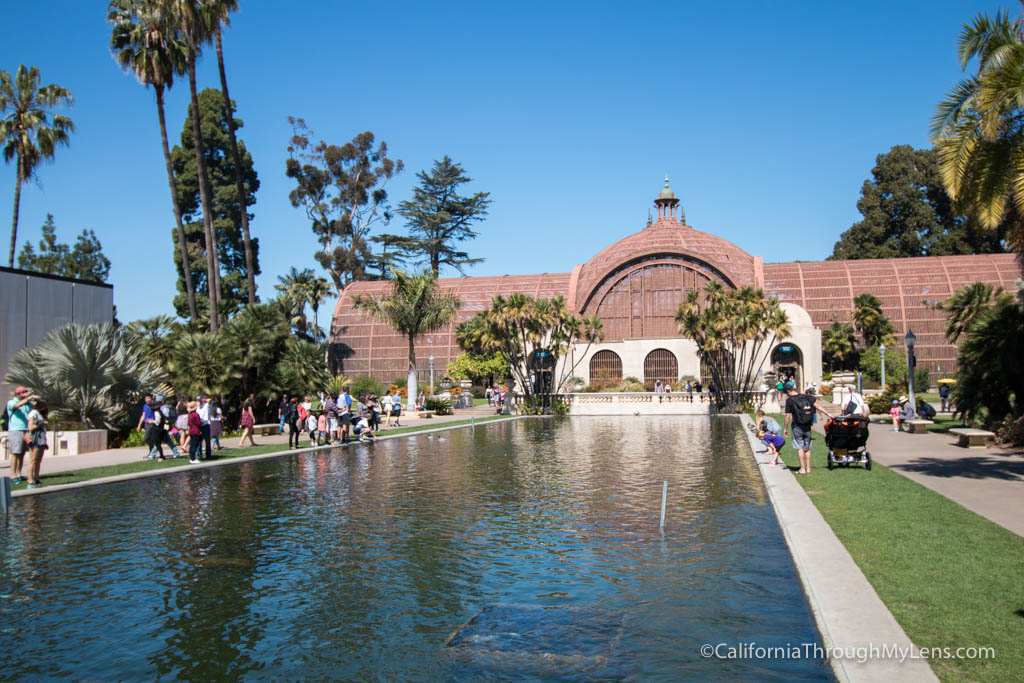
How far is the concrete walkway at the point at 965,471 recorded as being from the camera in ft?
37.5

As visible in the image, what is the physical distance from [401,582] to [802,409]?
1008 centimetres

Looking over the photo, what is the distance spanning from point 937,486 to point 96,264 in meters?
87.6

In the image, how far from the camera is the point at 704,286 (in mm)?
59094

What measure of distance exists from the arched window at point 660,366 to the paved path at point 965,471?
3266 centimetres

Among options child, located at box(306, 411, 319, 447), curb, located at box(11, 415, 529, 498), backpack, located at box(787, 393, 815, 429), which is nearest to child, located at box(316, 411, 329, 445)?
child, located at box(306, 411, 319, 447)

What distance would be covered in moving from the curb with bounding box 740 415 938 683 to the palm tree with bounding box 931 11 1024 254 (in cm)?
778

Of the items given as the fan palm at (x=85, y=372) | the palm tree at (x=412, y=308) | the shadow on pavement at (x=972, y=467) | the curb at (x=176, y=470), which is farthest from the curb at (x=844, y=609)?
the palm tree at (x=412, y=308)

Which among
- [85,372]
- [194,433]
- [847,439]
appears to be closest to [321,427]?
[194,433]

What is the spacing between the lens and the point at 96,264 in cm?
8375

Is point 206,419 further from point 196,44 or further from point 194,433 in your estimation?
point 196,44

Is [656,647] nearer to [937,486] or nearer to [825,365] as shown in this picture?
[937,486]

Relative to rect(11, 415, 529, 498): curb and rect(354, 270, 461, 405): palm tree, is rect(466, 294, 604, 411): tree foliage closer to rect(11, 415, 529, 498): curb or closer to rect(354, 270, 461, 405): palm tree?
rect(354, 270, 461, 405): palm tree

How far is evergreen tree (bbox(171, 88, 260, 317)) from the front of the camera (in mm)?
67562

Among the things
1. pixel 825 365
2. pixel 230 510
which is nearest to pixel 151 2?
pixel 230 510
